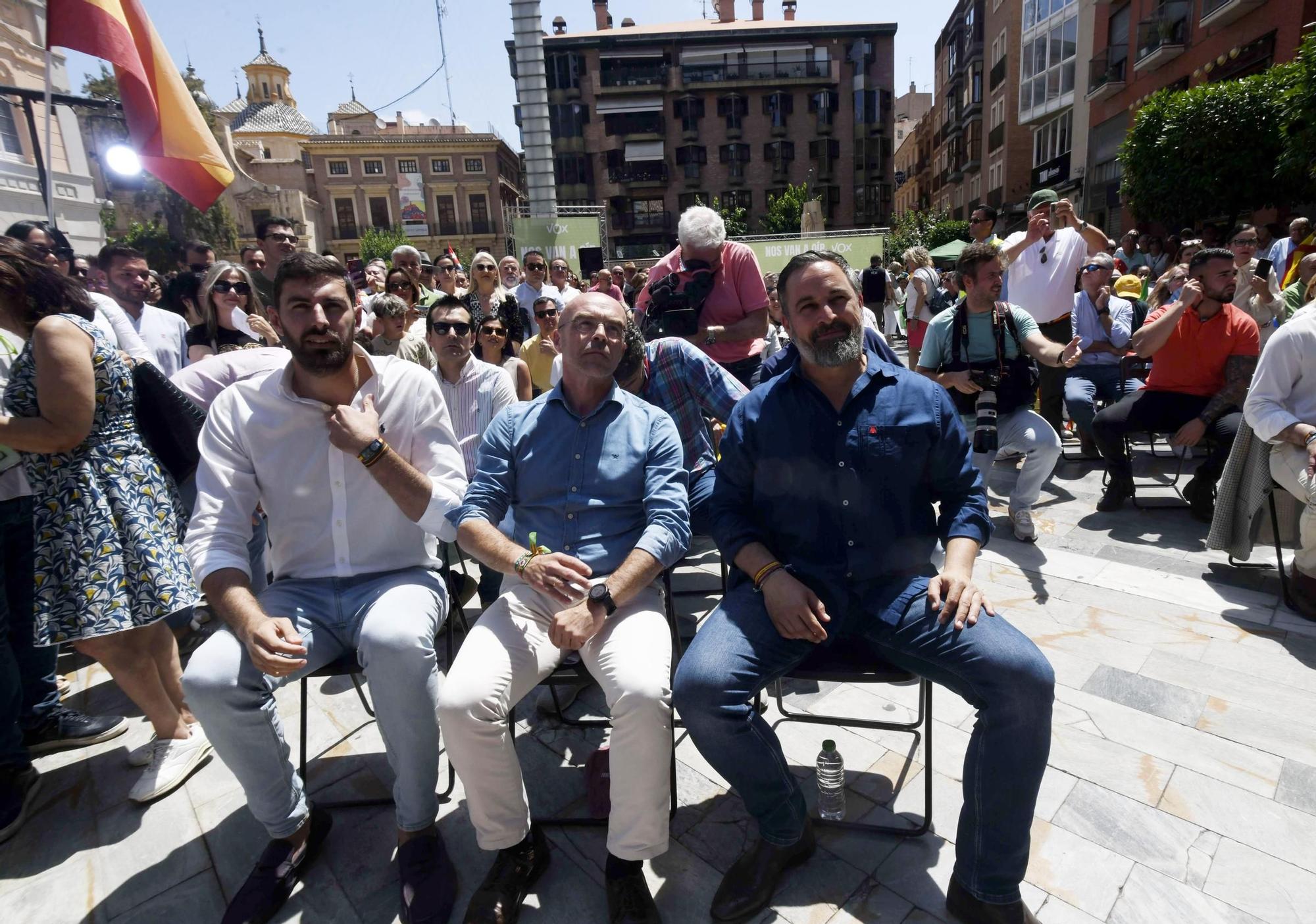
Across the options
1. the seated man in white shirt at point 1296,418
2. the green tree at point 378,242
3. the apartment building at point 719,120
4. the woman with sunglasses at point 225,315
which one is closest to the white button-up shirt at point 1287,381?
the seated man in white shirt at point 1296,418

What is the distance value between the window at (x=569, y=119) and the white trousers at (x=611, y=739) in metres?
47.8

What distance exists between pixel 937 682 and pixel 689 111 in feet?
160

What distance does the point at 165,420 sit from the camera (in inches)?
110

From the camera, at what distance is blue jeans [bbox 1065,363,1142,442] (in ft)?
18.9

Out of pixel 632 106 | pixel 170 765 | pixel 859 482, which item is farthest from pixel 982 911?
pixel 632 106

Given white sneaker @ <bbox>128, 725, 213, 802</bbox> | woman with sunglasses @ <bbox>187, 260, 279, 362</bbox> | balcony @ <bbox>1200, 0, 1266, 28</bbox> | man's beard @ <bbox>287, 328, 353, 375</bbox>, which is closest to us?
man's beard @ <bbox>287, 328, 353, 375</bbox>

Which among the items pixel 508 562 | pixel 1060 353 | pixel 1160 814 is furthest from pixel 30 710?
pixel 1060 353

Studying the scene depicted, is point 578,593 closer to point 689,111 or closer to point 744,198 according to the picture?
point 744,198

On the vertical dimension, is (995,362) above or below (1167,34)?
below

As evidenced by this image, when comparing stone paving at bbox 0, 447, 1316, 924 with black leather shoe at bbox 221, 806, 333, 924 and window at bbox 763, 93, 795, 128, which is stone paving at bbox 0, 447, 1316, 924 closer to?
→ black leather shoe at bbox 221, 806, 333, 924

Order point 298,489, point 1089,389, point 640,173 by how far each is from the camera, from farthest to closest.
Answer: point 640,173 < point 1089,389 < point 298,489

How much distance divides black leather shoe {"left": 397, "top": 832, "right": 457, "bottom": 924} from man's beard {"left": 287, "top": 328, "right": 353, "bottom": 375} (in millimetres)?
1558

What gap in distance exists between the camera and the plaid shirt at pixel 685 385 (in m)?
3.25

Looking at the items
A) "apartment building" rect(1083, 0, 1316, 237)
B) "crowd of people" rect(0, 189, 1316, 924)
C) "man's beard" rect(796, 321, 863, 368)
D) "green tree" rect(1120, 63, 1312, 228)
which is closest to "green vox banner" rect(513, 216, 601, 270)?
"green tree" rect(1120, 63, 1312, 228)
